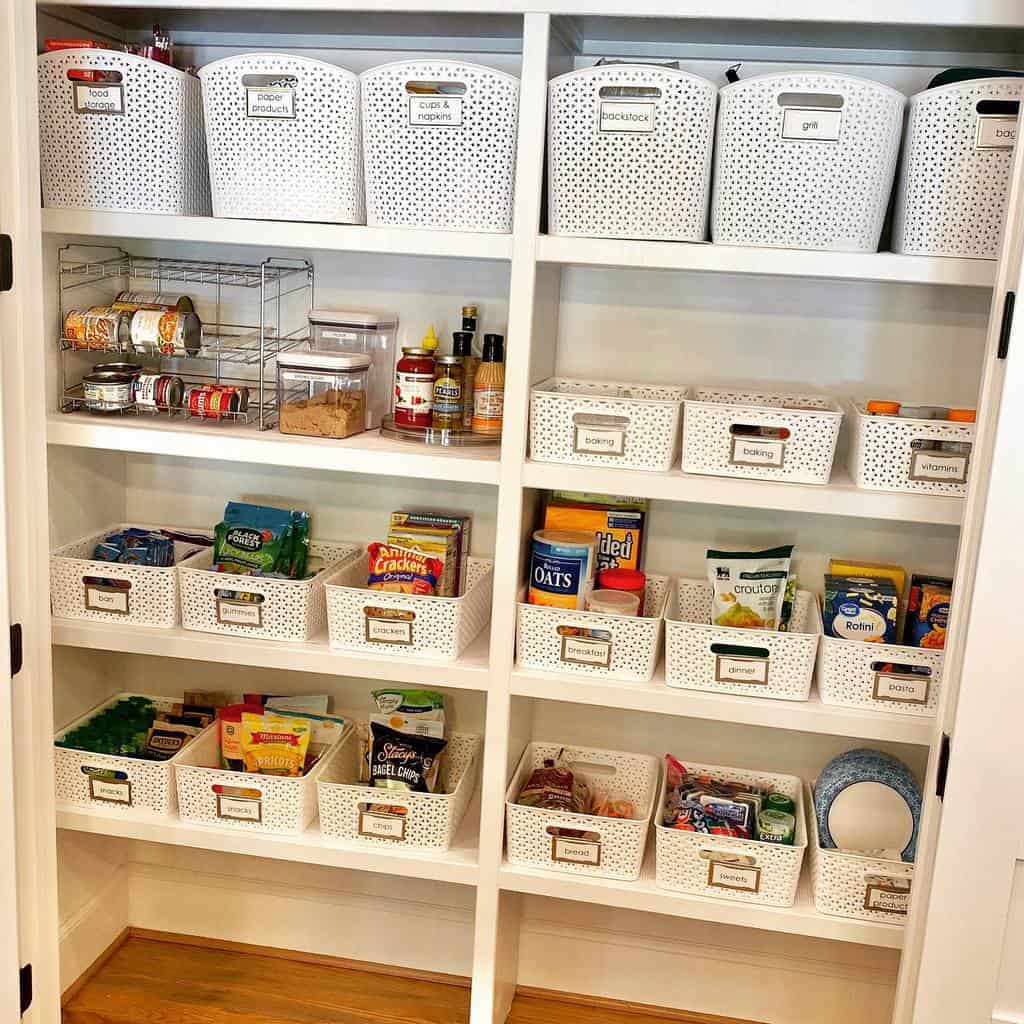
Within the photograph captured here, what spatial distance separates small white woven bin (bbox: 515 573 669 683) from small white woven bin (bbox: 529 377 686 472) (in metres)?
0.26

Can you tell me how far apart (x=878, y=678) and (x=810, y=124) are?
34.3 inches

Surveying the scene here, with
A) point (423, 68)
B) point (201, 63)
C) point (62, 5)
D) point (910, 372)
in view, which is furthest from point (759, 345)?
point (62, 5)

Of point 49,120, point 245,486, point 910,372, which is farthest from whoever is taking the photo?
point 245,486

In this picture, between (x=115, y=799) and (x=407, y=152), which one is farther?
(x=115, y=799)

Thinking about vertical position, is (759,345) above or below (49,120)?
below

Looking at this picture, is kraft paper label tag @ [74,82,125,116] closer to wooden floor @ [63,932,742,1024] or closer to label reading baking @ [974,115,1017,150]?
label reading baking @ [974,115,1017,150]

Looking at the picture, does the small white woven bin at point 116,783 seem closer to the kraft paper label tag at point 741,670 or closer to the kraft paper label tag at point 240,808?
the kraft paper label tag at point 240,808

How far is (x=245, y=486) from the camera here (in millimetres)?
2391

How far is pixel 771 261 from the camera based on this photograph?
1778 millimetres

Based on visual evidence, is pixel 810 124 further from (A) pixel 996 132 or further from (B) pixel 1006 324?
Result: (B) pixel 1006 324

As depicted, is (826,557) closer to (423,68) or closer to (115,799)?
(423,68)

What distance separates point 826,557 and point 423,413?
79 cm

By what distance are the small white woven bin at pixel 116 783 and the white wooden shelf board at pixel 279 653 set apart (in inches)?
8.3

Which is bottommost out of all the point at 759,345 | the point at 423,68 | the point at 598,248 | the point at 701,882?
the point at 701,882
